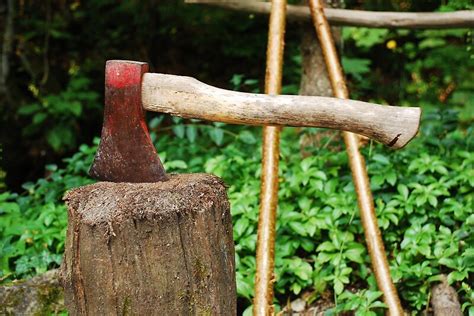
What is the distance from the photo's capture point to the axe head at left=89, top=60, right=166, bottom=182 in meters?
2.64

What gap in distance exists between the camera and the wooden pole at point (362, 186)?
3255 millimetres

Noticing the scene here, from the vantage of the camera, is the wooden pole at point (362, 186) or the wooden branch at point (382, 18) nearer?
the wooden pole at point (362, 186)

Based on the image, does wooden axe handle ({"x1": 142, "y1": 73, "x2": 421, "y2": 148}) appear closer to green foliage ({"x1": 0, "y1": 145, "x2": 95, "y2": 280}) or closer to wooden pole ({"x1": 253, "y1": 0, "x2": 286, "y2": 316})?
wooden pole ({"x1": 253, "y1": 0, "x2": 286, "y2": 316})

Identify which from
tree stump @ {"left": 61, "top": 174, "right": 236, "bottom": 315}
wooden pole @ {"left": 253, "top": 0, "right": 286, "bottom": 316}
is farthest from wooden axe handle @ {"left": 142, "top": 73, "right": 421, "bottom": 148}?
wooden pole @ {"left": 253, "top": 0, "right": 286, "bottom": 316}

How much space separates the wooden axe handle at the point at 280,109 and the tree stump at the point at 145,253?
1.14 ft

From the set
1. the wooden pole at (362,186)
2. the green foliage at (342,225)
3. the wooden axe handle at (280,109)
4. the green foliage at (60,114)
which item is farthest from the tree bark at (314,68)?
the green foliage at (60,114)

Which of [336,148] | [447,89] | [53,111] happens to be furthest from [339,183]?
[447,89]

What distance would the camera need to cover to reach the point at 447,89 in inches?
328

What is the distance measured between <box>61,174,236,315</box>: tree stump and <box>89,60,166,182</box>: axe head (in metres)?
0.15

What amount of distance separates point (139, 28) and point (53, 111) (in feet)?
7.08

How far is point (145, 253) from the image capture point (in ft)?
7.95

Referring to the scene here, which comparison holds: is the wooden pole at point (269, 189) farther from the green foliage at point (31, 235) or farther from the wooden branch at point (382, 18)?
the green foliage at point (31, 235)

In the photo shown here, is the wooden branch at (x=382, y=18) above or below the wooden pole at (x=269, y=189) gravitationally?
above

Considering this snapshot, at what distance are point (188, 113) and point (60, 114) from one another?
4411mm
